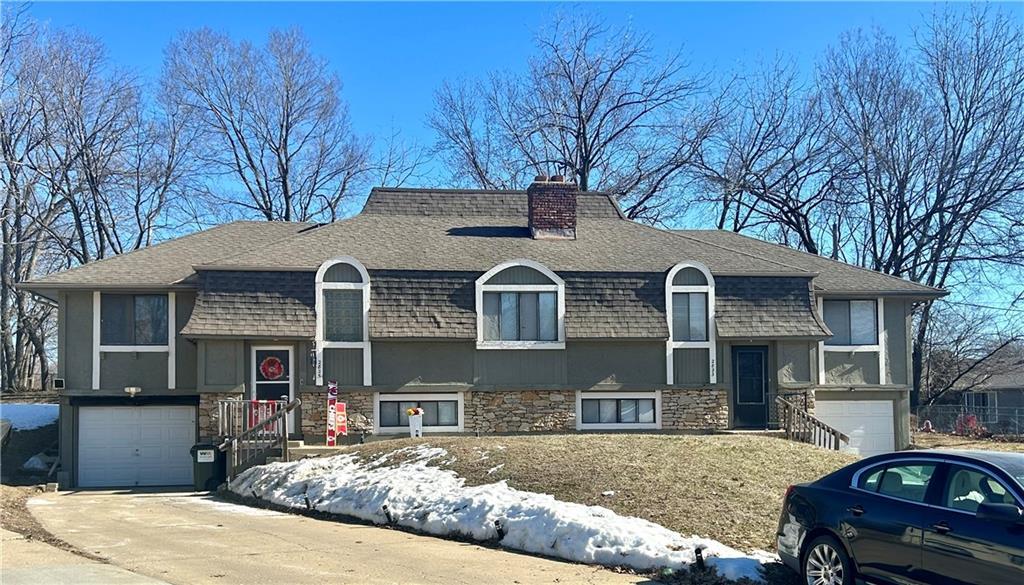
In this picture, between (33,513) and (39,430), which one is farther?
(39,430)

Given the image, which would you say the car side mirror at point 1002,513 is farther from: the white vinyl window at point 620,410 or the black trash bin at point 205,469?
the black trash bin at point 205,469

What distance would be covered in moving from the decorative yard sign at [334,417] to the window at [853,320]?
12502 mm

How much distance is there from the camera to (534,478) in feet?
44.8

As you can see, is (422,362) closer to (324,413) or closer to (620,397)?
(324,413)

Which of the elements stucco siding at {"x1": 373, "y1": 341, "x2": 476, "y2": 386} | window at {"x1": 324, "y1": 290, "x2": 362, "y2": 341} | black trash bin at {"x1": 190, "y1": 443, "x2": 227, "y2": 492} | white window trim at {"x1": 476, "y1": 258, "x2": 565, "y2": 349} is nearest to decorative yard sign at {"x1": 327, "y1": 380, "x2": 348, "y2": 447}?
stucco siding at {"x1": 373, "y1": 341, "x2": 476, "y2": 386}

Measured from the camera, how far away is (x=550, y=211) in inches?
1006

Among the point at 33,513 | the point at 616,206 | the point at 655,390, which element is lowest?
the point at 33,513

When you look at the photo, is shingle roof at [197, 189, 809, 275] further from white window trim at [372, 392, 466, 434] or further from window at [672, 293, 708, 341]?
white window trim at [372, 392, 466, 434]

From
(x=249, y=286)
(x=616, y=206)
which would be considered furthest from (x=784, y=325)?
(x=249, y=286)

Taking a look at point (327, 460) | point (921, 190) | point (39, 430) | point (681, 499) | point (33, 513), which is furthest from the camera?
point (921, 190)

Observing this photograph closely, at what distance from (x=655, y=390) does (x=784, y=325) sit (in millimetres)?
3463

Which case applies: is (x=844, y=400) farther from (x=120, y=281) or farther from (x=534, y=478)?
(x=120, y=281)

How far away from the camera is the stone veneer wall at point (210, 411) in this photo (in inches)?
839

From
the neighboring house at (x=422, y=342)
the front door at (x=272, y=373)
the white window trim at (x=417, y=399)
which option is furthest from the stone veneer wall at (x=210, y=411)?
the white window trim at (x=417, y=399)
